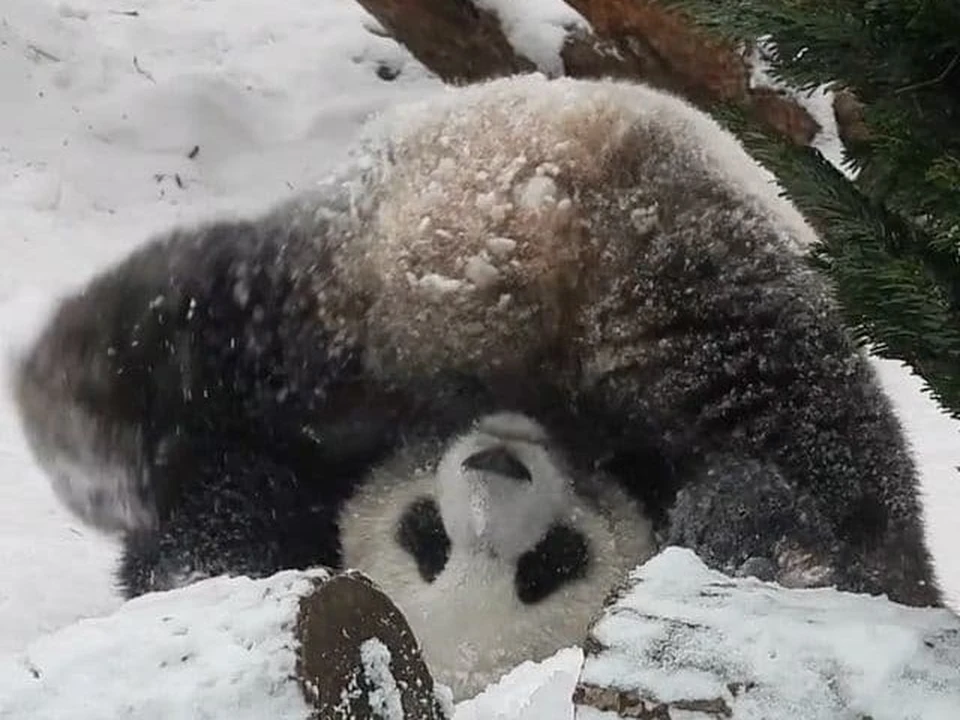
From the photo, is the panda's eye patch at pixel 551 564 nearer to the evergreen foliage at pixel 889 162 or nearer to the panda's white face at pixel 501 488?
the panda's white face at pixel 501 488

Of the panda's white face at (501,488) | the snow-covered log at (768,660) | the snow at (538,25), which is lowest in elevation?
the snow at (538,25)

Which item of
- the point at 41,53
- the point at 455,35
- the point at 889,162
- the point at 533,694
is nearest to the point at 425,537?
the point at 533,694

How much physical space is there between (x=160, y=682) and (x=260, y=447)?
934mm

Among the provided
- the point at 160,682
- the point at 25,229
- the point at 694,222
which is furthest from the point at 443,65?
the point at 160,682

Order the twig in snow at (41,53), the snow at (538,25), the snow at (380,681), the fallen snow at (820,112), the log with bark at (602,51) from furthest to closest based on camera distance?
the twig in snow at (41,53) < the snow at (538,25) < the log with bark at (602,51) < the fallen snow at (820,112) < the snow at (380,681)

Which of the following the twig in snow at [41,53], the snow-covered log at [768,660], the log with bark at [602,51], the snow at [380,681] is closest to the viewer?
the snow-covered log at [768,660]

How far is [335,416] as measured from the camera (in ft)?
7.69

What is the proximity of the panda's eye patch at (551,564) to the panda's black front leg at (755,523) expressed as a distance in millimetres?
136

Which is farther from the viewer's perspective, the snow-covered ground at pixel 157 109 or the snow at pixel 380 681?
the snow-covered ground at pixel 157 109

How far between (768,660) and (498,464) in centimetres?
86

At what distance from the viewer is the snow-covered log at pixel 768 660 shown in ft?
4.48

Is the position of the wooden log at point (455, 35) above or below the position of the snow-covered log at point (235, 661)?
below

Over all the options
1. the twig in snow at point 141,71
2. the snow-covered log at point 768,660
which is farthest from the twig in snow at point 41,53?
the snow-covered log at point 768,660

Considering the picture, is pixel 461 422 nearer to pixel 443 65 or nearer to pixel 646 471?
pixel 646 471
